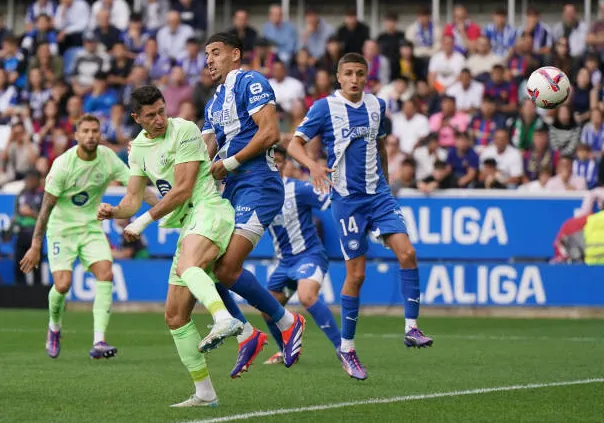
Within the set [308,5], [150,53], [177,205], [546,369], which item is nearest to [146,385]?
[177,205]

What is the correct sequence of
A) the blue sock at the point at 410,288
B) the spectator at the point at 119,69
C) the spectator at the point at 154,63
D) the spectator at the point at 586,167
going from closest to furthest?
the blue sock at the point at 410,288, the spectator at the point at 586,167, the spectator at the point at 154,63, the spectator at the point at 119,69

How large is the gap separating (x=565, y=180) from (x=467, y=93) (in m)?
3.10

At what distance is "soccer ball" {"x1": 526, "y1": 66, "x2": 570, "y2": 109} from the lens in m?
11.0

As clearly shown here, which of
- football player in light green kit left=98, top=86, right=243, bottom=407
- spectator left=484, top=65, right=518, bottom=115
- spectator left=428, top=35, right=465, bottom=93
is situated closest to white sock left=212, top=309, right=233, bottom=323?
football player in light green kit left=98, top=86, right=243, bottom=407

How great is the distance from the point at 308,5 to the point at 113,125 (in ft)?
21.3

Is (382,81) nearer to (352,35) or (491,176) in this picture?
(352,35)

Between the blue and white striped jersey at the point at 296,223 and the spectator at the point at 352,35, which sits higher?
the spectator at the point at 352,35

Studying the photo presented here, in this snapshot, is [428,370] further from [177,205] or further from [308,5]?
[308,5]

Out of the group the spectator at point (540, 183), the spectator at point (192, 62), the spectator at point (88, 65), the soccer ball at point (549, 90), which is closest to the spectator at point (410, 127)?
the spectator at point (540, 183)

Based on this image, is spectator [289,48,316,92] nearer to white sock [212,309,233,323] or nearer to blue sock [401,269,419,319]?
blue sock [401,269,419,319]

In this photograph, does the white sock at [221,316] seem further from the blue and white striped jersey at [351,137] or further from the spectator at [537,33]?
the spectator at [537,33]

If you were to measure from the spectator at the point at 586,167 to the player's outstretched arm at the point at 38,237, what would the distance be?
9185 millimetres

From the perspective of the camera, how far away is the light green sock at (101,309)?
40.2 feet

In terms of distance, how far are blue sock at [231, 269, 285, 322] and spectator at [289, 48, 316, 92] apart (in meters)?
12.8
